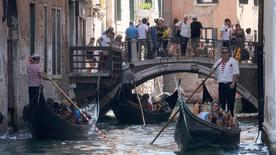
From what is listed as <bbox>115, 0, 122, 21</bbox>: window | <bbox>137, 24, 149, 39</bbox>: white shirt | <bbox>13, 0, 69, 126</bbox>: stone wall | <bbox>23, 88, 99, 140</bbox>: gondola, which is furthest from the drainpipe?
<bbox>115, 0, 122, 21</bbox>: window

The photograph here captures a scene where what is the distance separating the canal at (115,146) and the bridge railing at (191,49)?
4.50 metres

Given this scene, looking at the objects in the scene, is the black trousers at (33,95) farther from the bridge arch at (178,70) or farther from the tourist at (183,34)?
the bridge arch at (178,70)

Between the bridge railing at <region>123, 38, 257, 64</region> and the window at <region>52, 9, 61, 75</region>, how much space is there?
211 centimetres

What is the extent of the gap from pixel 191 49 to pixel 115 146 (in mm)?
7730

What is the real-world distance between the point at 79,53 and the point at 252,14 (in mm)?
11624

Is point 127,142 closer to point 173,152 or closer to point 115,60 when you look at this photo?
point 173,152

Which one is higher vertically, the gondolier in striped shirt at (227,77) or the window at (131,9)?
the window at (131,9)

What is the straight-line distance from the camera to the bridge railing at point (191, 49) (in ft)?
65.5

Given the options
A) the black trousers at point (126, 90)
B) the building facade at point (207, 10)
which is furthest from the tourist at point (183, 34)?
the building facade at point (207, 10)

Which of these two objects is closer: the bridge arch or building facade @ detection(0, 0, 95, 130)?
building facade @ detection(0, 0, 95, 130)

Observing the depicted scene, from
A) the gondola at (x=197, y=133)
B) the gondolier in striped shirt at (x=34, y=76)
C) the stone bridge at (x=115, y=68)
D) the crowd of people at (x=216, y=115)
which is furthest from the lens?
the stone bridge at (x=115, y=68)

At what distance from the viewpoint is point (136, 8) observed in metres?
29.1

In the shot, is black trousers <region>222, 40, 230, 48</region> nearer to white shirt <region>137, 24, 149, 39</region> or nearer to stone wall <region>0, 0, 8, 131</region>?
white shirt <region>137, 24, 149, 39</region>

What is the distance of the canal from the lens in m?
11.8
